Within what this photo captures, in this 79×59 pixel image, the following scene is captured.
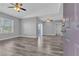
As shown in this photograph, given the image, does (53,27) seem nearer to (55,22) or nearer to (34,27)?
(55,22)

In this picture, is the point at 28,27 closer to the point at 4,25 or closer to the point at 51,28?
the point at 4,25

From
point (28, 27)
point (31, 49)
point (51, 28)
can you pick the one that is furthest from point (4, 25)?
point (51, 28)

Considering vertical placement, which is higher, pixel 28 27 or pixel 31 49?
pixel 28 27

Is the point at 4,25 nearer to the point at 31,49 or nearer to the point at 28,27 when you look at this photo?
the point at 28,27

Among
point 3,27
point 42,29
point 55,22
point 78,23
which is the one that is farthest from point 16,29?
point 78,23

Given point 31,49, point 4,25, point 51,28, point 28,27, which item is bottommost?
point 31,49

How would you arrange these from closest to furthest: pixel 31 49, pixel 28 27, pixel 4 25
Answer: pixel 31 49
pixel 4 25
pixel 28 27

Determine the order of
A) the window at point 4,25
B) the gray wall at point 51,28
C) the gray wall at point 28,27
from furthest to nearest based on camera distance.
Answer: the gray wall at point 51,28, the gray wall at point 28,27, the window at point 4,25

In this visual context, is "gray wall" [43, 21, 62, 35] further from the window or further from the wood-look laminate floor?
the wood-look laminate floor

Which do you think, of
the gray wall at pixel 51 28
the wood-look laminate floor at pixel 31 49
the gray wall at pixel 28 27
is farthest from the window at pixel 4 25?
the gray wall at pixel 51 28

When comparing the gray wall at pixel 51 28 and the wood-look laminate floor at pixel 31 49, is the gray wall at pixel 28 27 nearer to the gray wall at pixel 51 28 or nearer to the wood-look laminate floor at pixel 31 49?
the gray wall at pixel 51 28

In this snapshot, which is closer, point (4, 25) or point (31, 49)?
point (31, 49)

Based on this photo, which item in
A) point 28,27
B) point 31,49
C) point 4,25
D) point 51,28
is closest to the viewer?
point 31,49

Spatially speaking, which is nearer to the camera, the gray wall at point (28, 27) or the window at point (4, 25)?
the window at point (4, 25)
